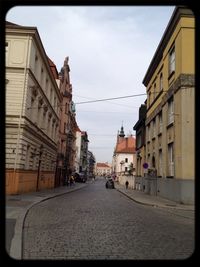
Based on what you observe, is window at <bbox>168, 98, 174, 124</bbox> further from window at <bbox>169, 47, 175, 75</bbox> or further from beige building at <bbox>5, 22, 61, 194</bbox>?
beige building at <bbox>5, 22, 61, 194</bbox>

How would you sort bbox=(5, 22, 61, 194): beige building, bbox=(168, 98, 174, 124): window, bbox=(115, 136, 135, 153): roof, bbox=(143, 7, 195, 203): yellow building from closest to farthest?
1. bbox=(143, 7, 195, 203): yellow building
2. bbox=(5, 22, 61, 194): beige building
3. bbox=(168, 98, 174, 124): window
4. bbox=(115, 136, 135, 153): roof

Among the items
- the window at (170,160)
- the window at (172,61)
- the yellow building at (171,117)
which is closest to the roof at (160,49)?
the yellow building at (171,117)

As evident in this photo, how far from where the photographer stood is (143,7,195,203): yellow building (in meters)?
18.4

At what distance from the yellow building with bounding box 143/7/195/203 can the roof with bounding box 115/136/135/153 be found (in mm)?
63591

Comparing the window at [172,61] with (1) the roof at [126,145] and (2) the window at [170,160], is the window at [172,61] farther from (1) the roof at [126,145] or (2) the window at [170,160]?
(1) the roof at [126,145]

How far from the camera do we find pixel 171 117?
73.1ft

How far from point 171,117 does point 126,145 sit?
7503 cm

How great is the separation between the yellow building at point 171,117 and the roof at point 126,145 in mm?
63591

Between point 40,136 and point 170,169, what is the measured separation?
1047 cm

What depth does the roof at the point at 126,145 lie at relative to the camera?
3750 inches

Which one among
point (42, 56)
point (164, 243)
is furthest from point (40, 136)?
point (164, 243)

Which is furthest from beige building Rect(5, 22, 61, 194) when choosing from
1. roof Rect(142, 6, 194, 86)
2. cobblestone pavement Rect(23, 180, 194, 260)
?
roof Rect(142, 6, 194, 86)
